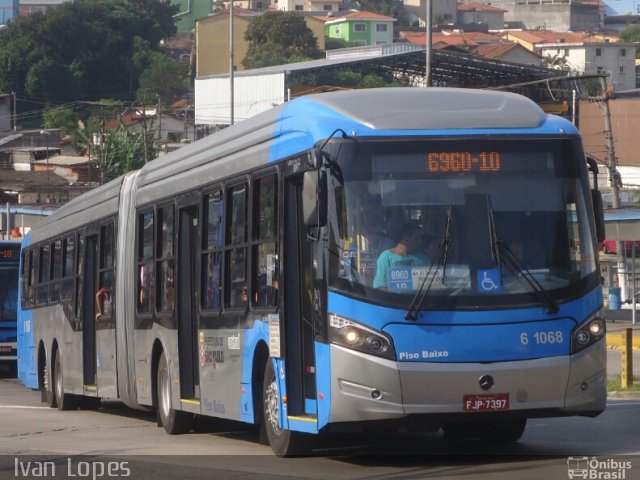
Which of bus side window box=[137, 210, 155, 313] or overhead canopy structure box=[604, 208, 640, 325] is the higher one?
bus side window box=[137, 210, 155, 313]

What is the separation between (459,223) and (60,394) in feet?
37.5

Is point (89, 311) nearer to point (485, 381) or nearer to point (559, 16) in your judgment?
point (485, 381)

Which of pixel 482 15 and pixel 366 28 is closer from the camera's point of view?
pixel 366 28

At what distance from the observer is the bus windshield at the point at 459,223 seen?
32.9 ft

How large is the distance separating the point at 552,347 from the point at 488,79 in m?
64.8

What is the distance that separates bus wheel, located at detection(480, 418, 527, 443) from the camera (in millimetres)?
11883

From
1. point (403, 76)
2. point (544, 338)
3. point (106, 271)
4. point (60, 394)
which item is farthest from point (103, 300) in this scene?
point (403, 76)

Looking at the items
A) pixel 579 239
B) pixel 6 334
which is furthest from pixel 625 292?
pixel 579 239

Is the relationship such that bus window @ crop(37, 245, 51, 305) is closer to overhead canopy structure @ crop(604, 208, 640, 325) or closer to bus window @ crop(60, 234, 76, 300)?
bus window @ crop(60, 234, 76, 300)

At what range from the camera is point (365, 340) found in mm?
9891

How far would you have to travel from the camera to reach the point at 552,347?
1009 centimetres

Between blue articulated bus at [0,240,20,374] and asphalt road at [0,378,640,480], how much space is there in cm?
1342

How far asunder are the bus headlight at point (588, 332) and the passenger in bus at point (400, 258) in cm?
128

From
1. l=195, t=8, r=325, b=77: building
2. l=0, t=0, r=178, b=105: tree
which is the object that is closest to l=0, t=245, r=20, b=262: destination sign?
l=0, t=0, r=178, b=105: tree
